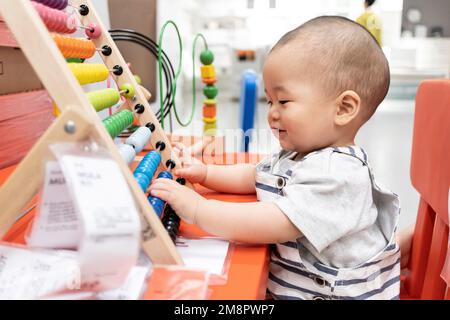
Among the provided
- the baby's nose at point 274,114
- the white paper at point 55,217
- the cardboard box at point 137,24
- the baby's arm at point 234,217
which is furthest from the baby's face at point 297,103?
the cardboard box at point 137,24

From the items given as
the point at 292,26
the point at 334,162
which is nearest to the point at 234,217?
the point at 334,162

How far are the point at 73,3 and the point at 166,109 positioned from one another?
68 cm

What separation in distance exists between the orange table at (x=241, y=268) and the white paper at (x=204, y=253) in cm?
2

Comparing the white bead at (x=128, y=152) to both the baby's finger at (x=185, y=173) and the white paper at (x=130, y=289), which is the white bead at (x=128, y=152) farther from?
the white paper at (x=130, y=289)

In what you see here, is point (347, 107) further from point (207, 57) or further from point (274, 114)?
point (207, 57)

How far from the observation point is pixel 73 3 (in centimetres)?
86

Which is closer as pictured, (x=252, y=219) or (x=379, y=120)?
(x=252, y=219)

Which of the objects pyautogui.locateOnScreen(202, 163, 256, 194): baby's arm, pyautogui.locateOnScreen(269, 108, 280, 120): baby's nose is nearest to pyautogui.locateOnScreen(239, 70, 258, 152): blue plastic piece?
pyautogui.locateOnScreen(202, 163, 256, 194): baby's arm

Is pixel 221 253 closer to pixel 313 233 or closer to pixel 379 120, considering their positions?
pixel 313 233

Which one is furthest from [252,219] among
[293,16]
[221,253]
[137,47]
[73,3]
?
[293,16]

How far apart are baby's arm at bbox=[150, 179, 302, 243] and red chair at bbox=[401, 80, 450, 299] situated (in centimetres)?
33

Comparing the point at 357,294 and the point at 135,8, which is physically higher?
the point at 135,8

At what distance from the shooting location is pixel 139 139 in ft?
2.59
